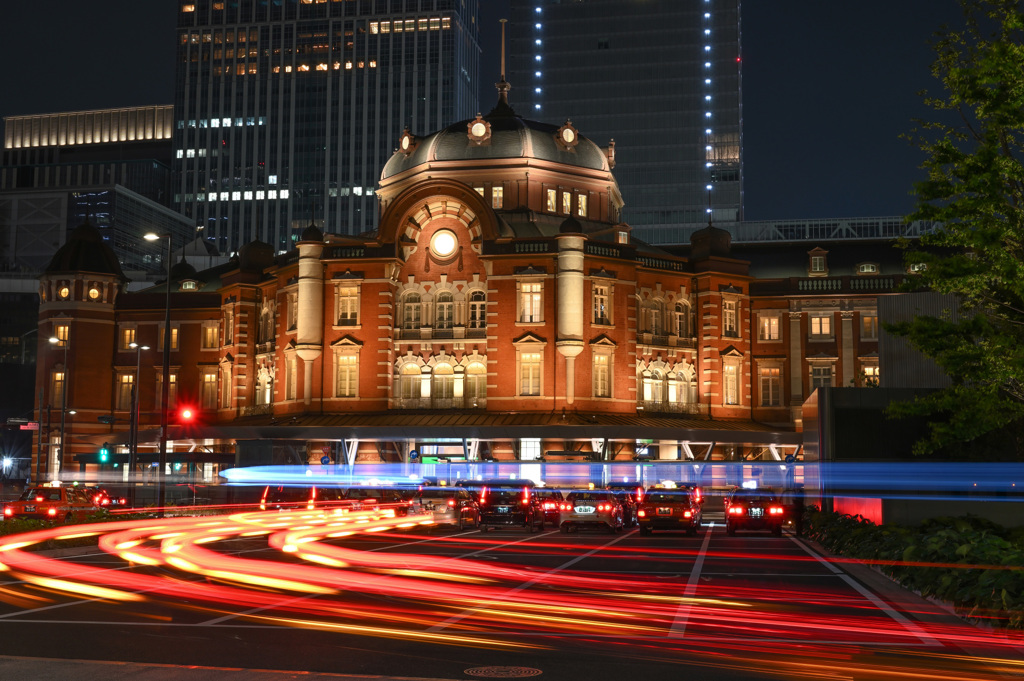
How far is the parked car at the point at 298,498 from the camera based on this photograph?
48.0 metres

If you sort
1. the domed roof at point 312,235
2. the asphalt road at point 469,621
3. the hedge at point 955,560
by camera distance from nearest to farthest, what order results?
the asphalt road at point 469,621 < the hedge at point 955,560 < the domed roof at point 312,235

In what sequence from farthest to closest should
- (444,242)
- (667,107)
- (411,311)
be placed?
(667,107)
(411,311)
(444,242)

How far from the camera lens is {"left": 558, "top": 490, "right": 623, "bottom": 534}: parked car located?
39344mm

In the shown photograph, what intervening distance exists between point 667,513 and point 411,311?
36.2 metres

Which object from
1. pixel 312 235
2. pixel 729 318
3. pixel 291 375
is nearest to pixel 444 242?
pixel 312 235

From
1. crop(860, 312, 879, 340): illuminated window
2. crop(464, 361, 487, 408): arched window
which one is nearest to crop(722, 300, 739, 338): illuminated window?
crop(860, 312, 879, 340): illuminated window

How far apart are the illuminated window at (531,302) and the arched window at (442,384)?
5407 millimetres

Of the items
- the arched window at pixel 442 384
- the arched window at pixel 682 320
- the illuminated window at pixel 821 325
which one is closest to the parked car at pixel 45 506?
the arched window at pixel 442 384

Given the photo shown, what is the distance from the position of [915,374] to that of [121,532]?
81.2 feet

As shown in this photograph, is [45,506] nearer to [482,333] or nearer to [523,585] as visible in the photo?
[523,585]

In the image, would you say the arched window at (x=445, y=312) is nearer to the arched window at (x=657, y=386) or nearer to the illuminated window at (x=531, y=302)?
the illuminated window at (x=531, y=302)

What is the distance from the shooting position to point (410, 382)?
70562 millimetres

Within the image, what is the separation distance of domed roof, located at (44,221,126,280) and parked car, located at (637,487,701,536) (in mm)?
56829

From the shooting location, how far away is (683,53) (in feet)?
527
